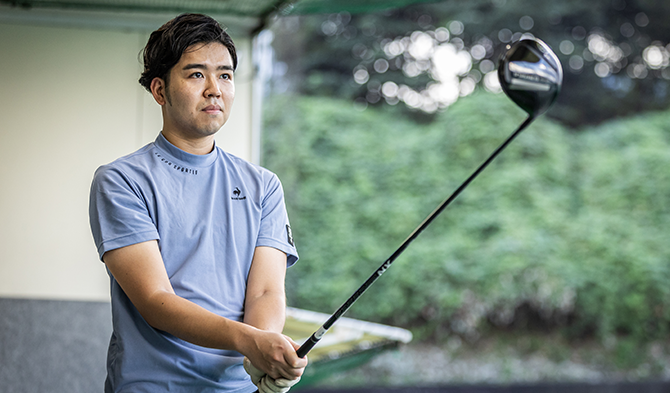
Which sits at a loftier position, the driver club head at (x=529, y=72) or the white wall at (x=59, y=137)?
the driver club head at (x=529, y=72)

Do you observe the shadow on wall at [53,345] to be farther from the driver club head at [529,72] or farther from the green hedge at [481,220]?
the green hedge at [481,220]

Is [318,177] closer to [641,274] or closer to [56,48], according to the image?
[641,274]

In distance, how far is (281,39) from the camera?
590 centimetres

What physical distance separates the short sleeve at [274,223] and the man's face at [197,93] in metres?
0.20

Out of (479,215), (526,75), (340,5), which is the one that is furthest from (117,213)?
(479,215)

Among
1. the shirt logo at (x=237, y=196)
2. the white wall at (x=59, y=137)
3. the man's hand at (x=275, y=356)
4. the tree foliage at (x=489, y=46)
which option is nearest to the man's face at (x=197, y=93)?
the shirt logo at (x=237, y=196)

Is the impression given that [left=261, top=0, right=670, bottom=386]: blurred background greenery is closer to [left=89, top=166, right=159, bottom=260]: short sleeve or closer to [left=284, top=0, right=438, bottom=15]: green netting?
[left=284, top=0, right=438, bottom=15]: green netting

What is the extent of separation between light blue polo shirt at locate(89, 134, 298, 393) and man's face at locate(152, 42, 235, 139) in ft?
0.19

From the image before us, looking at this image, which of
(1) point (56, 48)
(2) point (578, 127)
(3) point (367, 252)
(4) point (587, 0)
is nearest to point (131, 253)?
(1) point (56, 48)

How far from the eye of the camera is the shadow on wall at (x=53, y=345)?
198cm

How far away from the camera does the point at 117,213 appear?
44.9 inches

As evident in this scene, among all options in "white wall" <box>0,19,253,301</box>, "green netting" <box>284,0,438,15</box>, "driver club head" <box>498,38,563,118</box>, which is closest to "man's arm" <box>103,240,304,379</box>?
"driver club head" <box>498,38,563,118</box>

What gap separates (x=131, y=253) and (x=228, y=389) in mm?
346

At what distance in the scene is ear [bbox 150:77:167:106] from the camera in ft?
4.22
